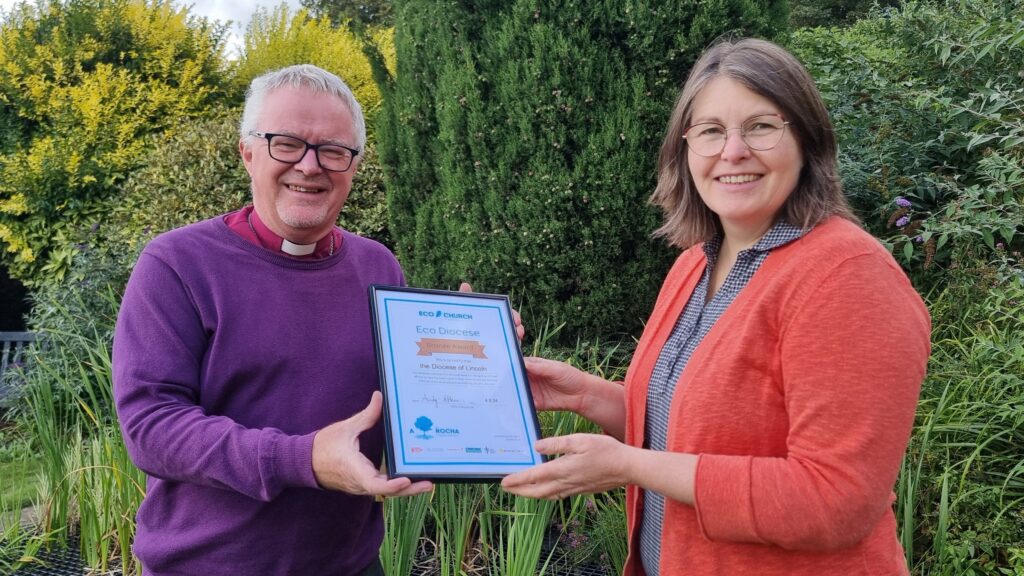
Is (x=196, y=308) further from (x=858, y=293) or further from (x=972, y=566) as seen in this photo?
(x=972, y=566)

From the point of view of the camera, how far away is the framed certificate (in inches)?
75.3

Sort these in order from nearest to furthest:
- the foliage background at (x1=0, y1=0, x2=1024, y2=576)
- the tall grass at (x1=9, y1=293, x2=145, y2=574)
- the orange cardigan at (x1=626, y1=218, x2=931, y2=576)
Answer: the orange cardigan at (x1=626, y1=218, x2=931, y2=576), the foliage background at (x1=0, y1=0, x2=1024, y2=576), the tall grass at (x1=9, y1=293, x2=145, y2=574)

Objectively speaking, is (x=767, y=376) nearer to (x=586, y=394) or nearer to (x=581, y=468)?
(x=581, y=468)

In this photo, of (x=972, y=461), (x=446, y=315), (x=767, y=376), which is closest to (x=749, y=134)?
(x=767, y=376)

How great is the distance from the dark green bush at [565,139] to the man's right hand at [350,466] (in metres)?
2.51

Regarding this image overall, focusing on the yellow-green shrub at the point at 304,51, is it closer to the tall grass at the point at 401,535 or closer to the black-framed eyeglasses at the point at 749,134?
the tall grass at the point at 401,535

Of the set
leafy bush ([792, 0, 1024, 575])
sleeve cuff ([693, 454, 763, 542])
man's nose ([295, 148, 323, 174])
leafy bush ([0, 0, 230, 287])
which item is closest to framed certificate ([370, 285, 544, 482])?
man's nose ([295, 148, 323, 174])

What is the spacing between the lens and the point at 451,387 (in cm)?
206

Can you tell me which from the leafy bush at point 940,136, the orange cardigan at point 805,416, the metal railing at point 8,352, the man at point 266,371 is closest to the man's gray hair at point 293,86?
the man at point 266,371

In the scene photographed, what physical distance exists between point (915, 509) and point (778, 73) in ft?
6.90

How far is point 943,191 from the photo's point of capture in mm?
4555

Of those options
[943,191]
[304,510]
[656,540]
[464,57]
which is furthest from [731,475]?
[943,191]

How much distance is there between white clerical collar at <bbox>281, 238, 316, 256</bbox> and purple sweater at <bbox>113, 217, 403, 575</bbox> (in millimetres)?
37

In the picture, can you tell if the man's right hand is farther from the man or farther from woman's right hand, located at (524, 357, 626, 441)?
woman's right hand, located at (524, 357, 626, 441)
